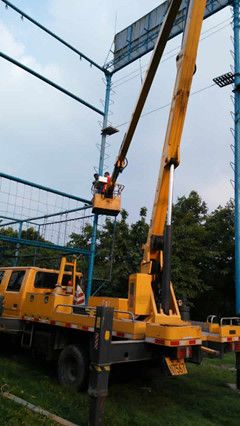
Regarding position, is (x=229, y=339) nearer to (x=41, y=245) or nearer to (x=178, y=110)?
(x=178, y=110)

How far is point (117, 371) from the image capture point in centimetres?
769

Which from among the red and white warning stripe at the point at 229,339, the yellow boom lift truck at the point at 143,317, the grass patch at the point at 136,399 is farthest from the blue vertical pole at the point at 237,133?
the red and white warning stripe at the point at 229,339

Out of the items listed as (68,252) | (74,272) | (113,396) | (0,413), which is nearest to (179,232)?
(68,252)

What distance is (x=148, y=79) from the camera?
9562 millimetres

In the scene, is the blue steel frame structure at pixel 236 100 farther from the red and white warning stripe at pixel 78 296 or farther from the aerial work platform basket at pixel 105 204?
the red and white warning stripe at pixel 78 296

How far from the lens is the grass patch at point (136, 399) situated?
5.64 m

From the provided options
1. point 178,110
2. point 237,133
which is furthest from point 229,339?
point 237,133

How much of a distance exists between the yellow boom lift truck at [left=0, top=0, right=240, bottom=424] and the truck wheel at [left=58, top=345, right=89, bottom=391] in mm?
15

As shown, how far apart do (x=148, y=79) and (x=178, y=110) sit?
2.03 m

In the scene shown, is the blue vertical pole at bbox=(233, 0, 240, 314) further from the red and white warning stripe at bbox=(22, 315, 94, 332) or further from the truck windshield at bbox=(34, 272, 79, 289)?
the red and white warning stripe at bbox=(22, 315, 94, 332)

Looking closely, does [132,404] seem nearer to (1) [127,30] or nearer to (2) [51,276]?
(2) [51,276]

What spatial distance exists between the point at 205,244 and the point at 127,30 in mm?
13104

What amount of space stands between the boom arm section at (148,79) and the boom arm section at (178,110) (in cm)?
100

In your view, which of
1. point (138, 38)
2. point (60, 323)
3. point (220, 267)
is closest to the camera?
point (60, 323)
